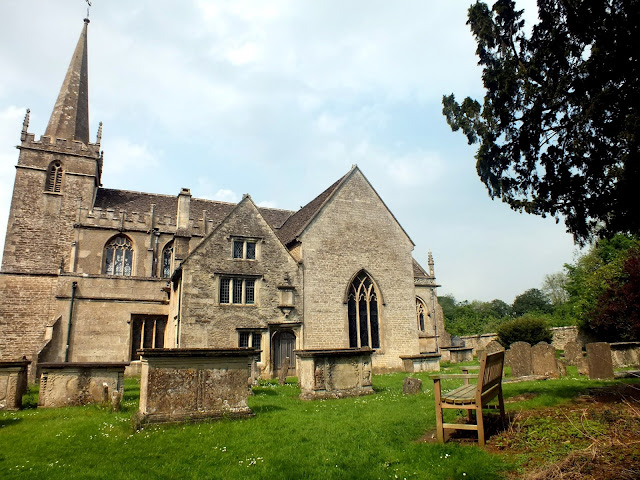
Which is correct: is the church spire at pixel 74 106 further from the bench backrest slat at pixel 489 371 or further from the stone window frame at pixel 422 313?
the bench backrest slat at pixel 489 371

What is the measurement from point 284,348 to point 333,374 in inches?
380

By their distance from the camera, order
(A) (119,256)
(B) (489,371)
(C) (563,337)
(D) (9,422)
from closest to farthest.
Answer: (B) (489,371) < (D) (9,422) < (A) (119,256) < (C) (563,337)

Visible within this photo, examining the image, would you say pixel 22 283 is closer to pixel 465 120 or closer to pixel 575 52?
pixel 465 120

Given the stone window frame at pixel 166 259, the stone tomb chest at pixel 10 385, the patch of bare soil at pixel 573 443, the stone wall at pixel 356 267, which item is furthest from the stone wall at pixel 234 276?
the patch of bare soil at pixel 573 443

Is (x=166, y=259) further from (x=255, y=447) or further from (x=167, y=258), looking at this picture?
(x=255, y=447)

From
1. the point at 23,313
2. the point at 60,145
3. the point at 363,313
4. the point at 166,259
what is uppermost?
the point at 60,145

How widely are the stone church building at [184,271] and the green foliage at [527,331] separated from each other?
4990 mm

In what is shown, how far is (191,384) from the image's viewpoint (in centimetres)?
916

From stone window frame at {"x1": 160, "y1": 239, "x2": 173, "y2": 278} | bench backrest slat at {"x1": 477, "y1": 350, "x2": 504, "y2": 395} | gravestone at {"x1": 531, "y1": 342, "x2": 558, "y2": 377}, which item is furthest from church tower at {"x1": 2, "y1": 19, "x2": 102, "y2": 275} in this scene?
bench backrest slat at {"x1": 477, "y1": 350, "x2": 504, "y2": 395}

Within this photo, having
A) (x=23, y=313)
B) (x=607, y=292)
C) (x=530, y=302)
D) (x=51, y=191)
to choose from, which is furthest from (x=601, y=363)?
(x=530, y=302)

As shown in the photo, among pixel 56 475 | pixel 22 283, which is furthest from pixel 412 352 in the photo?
pixel 22 283

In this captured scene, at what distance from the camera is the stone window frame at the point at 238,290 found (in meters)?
21.7

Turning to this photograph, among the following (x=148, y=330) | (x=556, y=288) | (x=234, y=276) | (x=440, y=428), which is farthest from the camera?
(x=556, y=288)

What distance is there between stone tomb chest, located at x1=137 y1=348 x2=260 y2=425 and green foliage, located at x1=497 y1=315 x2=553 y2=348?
2645 cm
